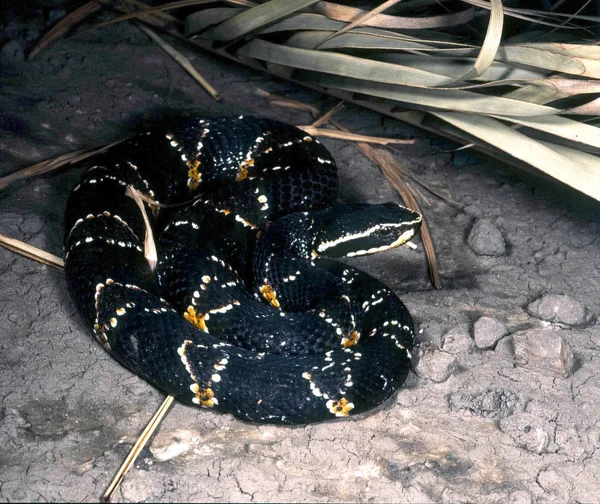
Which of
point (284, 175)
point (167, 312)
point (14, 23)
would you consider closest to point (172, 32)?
point (14, 23)

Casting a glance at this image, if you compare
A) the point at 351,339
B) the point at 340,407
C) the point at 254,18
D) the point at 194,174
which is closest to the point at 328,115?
the point at 254,18

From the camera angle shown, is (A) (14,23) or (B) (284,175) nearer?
(B) (284,175)

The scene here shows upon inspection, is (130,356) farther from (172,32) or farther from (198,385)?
(172,32)

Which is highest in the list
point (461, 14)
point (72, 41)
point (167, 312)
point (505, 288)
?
point (461, 14)

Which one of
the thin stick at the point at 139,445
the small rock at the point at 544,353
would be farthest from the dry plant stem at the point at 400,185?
the thin stick at the point at 139,445

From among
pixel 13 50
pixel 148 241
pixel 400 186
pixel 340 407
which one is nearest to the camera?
pixel 340 407

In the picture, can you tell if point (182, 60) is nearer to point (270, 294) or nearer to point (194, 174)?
point (194, 174)
